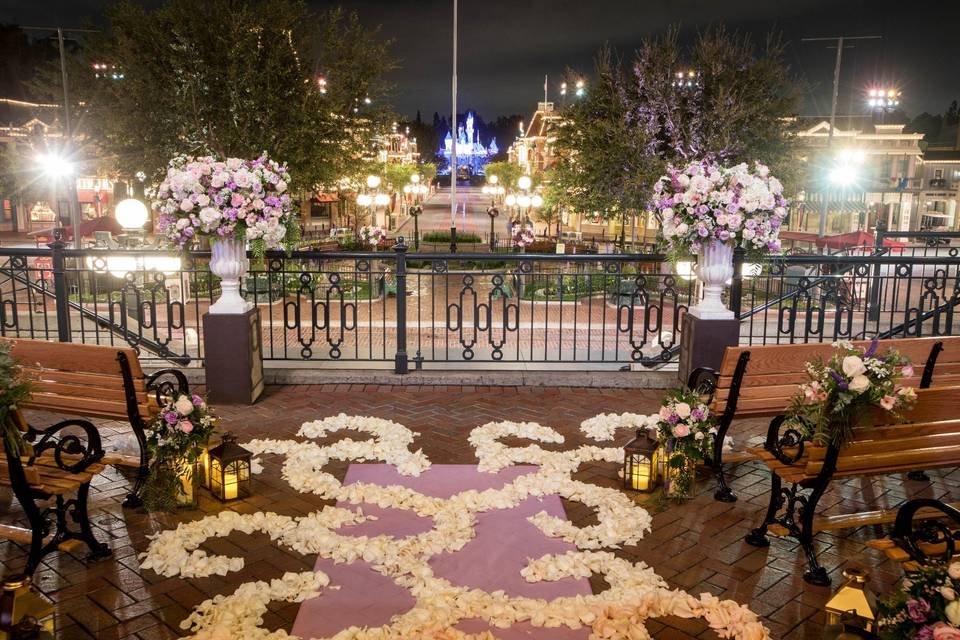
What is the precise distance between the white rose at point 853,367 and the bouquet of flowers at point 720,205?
10.0ft

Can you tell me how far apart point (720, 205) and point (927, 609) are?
477 centimetres

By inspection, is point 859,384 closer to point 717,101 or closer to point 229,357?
point 229,357

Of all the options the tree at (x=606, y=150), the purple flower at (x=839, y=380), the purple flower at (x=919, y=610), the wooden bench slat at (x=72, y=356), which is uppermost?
the tree at (x=606, y=150)

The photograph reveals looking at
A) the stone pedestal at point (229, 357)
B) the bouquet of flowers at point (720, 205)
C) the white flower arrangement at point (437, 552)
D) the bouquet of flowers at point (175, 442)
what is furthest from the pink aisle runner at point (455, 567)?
the bouquet of flowers at point (720, 205)

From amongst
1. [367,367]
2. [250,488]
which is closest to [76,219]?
[367,367]

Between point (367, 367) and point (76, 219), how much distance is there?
57.6 feet

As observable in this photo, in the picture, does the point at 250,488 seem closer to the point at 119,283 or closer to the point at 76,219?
the point at 119,283

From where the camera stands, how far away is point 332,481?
5.31 metres

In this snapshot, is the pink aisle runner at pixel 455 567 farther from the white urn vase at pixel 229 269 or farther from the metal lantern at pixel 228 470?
the white urn vase at pixel 229 269

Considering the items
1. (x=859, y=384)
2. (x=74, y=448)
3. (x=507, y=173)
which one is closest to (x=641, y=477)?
(x=859, y=384)

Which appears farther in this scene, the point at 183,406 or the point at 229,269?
the point at 229,269

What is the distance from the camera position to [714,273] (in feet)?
23.0

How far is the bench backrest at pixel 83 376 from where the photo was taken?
4.73 meters

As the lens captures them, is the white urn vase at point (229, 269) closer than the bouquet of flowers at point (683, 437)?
No
